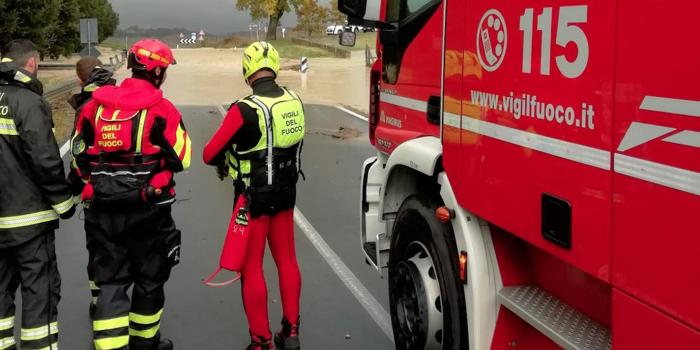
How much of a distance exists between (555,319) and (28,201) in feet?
9.44

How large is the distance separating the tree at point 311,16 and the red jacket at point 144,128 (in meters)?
65.2

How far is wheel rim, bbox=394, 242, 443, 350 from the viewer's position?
3.71m

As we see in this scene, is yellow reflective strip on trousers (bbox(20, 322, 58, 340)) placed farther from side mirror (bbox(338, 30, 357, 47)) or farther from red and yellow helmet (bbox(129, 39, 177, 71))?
side mirror (bbox(338, 30, 357, 47))

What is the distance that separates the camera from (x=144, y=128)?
3.92 meters

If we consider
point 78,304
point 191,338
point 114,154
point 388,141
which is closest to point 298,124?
point 388,141

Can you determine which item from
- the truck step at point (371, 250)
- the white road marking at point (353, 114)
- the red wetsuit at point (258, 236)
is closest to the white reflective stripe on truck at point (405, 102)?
the red wetsuit at point (258, 236)

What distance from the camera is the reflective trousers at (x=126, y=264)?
13.3ft

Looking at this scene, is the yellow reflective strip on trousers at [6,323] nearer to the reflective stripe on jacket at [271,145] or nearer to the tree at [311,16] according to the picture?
the reflective stripe on jacket at [271,145]

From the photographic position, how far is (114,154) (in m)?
3.97

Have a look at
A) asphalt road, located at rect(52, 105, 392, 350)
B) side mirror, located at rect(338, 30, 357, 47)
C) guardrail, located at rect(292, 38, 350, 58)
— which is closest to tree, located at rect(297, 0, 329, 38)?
guardrail, located at rect(292, 38, 350, 58)

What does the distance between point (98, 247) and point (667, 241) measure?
310 centimetres

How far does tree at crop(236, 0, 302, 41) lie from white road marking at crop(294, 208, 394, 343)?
196 feet

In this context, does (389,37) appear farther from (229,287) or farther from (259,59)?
(229,287)

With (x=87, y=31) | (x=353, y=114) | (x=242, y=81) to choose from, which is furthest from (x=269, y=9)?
(x=353, y=114)
